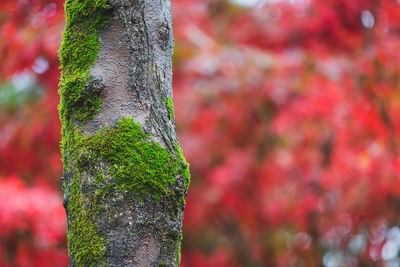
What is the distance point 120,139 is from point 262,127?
14.5 ft

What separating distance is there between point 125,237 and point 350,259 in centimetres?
527

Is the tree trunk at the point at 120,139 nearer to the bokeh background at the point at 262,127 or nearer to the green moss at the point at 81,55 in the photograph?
the green moss at the point at 81,55

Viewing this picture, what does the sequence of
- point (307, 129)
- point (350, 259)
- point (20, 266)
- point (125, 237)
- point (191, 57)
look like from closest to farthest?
point (125, 237), point (20, 266), point (191, 57), point (307, 129), point (350, 259)

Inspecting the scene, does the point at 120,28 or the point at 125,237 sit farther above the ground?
the point at 120,28

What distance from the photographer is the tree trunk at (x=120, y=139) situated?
0.98 m

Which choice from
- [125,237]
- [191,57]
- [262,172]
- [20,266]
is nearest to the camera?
[125,237]

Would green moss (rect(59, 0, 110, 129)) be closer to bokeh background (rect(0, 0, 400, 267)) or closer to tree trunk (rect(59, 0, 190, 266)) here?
tree trunk (rect(59, 0, 190, 266))

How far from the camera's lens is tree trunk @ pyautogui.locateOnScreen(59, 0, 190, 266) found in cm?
98

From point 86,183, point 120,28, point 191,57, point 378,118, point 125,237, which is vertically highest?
point 191,57

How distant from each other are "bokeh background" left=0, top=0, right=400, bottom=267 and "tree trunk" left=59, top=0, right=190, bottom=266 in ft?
8.42

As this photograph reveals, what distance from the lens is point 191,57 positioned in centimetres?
415

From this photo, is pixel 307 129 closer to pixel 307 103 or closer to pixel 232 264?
pixel 307 103

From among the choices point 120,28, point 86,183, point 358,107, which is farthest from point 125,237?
point 358,107

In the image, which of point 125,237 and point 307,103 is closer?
point 125,237
